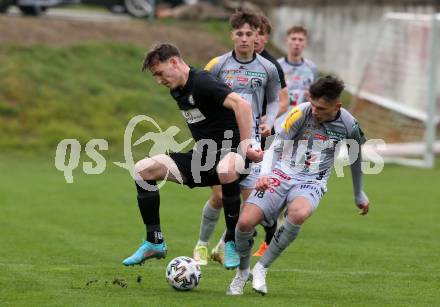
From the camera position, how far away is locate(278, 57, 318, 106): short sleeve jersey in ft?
45.3

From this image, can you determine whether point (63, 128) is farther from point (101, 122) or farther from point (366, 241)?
point (366, 241)

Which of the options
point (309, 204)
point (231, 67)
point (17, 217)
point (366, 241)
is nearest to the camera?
point (309, 204)

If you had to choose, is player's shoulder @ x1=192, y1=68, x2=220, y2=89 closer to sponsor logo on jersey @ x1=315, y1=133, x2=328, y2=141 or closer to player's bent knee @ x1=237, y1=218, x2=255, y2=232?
sponsor logo on jersey @ x1=315, y1=133, x2=328, y2=141

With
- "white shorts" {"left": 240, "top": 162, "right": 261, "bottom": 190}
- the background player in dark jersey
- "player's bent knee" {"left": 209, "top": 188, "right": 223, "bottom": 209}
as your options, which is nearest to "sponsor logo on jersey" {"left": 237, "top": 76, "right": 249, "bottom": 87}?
"white shorts" {"left": 240, "top": 162, "right": 261, "bottom": 190}

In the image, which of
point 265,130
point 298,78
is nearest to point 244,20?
point 265,130

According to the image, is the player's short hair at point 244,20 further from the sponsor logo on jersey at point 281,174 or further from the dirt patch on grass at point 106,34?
the dirt patch on grass at point 106,34

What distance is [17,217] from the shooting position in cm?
1366

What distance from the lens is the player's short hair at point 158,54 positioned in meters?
8.65

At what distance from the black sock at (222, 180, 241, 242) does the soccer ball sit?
0.42 meters

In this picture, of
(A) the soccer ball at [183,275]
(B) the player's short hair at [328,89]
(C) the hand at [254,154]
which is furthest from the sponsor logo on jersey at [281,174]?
(A) the soccer ball at [183,275]

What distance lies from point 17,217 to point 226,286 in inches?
209

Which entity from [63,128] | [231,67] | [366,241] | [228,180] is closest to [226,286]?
[228,180]

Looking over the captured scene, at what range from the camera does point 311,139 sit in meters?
8.61

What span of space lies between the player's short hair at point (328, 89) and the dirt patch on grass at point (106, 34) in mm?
18031
